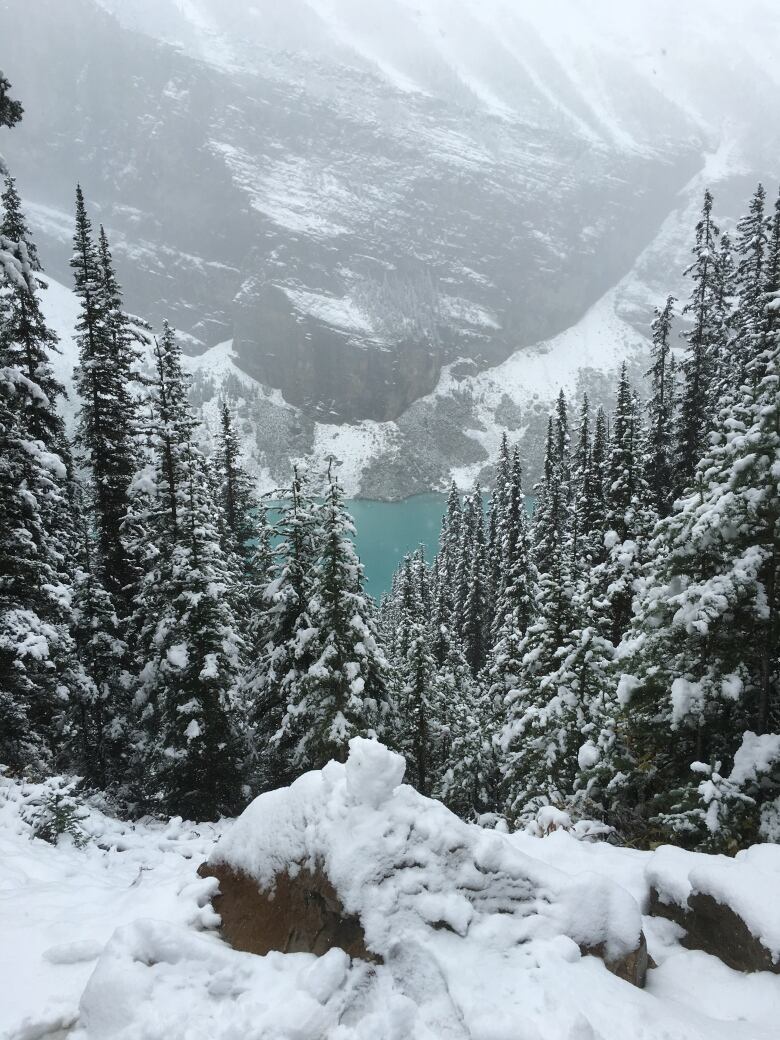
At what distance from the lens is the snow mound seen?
442 centimetres

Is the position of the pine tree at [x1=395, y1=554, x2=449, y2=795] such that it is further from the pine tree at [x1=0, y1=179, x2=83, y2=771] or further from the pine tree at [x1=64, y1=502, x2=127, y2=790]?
the pine tree at [x1=0, y1=179, x2=83, y2=771]

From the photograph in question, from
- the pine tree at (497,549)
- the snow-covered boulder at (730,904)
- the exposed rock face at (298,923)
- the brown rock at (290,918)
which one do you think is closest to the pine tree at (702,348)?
the pine tree at (497,549)

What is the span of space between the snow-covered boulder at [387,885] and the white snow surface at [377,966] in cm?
2

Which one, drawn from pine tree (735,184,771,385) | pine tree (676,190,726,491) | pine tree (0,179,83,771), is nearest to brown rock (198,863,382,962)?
pine tree (0,179,83,771)

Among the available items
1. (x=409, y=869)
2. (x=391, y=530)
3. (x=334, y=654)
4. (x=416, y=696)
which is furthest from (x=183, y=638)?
(x=391, y=530)

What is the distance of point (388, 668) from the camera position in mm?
17375

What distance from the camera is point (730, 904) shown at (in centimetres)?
466

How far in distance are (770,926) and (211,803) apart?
1511 centimetres

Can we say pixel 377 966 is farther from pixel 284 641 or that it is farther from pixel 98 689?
pixel 98 689

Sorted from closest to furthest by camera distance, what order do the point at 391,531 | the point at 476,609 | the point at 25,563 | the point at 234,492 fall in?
the point at 25,563 → the point at 234,492 → the point at 476,609 → the point at 391,531

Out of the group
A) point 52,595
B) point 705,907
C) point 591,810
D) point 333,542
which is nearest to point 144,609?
point 52,595

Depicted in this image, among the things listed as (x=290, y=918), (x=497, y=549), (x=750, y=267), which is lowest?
(x=497, y=549)

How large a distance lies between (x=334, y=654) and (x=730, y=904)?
12412 mm

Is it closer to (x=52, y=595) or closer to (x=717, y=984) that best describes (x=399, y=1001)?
(x=717, y=984)
